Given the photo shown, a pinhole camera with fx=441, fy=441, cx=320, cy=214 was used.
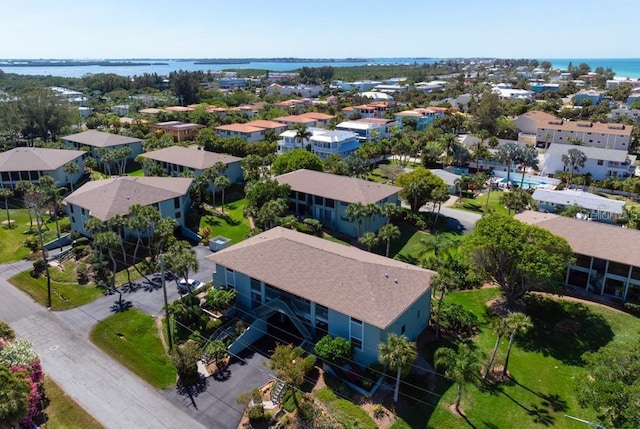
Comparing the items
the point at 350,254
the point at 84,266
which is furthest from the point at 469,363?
the point at 84,266

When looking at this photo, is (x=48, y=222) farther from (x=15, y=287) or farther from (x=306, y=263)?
(x=306, y=263)

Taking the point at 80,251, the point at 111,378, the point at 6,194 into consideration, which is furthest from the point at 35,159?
the point at 111,378

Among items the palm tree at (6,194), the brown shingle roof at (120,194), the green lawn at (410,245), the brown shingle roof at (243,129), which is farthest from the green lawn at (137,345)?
the brown shingle roof at (243,129)

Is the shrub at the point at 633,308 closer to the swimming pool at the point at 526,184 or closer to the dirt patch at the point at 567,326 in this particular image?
the dirt patch at the point at 567,326

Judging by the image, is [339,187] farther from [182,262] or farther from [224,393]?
[224,393]

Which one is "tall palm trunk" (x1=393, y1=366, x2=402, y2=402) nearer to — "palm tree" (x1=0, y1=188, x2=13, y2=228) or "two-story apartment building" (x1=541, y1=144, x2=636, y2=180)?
"palm tree" (x1=0, y1=188, x2=13, y2=228)

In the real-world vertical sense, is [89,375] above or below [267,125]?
below
